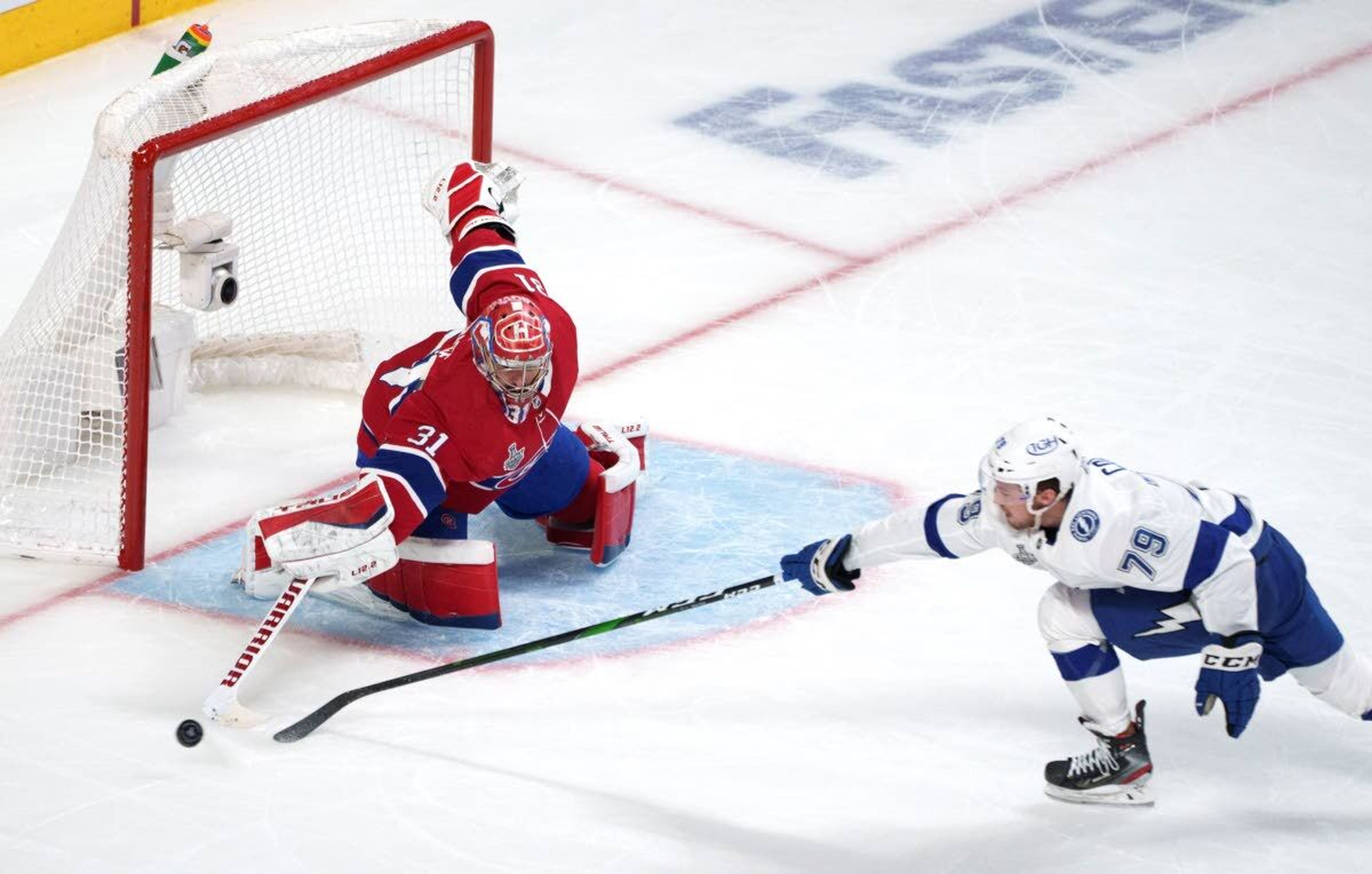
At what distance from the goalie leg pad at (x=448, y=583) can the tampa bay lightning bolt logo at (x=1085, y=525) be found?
1.14m

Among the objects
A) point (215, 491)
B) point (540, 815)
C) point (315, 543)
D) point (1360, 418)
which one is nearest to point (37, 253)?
point (215, 491)

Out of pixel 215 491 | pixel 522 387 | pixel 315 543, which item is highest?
pixel 522 387

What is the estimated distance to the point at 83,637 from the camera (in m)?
3.86

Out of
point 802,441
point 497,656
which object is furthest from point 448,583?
point 802,441

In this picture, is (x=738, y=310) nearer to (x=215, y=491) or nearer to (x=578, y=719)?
(x=215, y=491)

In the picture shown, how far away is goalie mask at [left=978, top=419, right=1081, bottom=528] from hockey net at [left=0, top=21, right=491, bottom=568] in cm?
162

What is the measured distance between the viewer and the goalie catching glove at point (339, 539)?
3.62 meters

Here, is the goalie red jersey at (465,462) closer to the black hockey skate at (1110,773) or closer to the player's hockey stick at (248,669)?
the player's hockey stick at (248,669)

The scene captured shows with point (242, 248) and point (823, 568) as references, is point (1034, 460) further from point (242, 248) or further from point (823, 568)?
point (242, 248)

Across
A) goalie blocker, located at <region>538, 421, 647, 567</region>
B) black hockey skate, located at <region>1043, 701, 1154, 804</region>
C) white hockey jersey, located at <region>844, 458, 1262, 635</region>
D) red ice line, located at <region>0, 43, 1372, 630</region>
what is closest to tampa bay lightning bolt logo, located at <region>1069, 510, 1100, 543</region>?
white hockey jersey, located at <region>844, 458, 1262, 635</region>

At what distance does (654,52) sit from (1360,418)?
2992 millimetres

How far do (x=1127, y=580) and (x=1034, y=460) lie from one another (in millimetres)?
263

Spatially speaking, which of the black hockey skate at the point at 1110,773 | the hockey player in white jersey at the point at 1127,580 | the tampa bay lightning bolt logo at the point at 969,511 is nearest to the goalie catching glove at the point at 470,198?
the hockey player in white jersey at the point at 1127,580

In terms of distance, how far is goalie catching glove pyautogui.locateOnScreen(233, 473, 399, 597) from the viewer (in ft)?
11.9
